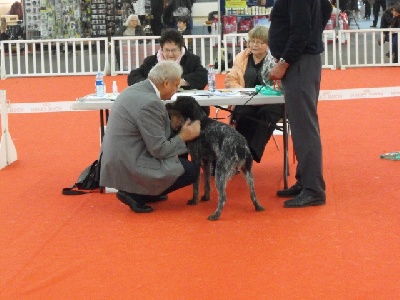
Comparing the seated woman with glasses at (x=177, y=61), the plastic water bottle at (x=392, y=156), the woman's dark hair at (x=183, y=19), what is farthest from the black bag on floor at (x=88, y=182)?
the woman's dark hair at (x=183, y=19)

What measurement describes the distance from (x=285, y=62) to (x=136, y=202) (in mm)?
1281

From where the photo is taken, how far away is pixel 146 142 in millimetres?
5141

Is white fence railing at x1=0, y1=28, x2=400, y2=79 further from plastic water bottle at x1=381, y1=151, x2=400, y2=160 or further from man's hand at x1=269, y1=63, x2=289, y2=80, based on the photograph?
man's hand at x1=269, y1=63, x2=289, y2=80

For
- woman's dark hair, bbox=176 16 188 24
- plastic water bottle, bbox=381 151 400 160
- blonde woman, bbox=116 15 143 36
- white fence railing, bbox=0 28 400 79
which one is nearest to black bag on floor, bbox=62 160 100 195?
plastic water bottle, bbox=381 151 400 160

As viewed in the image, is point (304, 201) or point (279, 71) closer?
point (279, 71)

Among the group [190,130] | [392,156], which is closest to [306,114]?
[190,130]

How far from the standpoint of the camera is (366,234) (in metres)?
4.63

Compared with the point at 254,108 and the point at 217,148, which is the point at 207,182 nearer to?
the point at 217,148

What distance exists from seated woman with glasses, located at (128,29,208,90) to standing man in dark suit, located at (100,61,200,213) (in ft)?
Answer: 4.01

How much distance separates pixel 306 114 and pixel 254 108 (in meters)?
1.07

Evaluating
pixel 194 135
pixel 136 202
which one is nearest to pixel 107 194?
pixel 136 202

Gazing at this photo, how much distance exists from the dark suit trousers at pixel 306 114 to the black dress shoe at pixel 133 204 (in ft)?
3.33

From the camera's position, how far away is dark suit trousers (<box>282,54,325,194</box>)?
5199mm

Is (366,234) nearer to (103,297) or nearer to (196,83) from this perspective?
(103,297)
